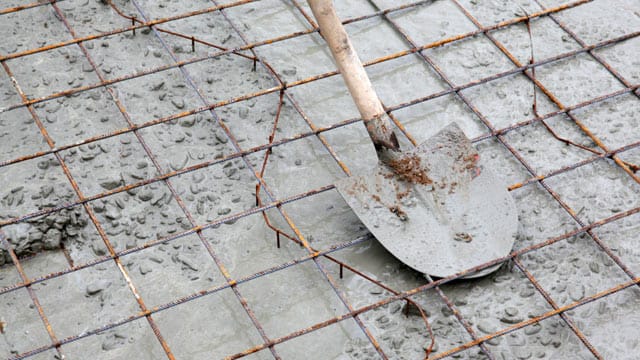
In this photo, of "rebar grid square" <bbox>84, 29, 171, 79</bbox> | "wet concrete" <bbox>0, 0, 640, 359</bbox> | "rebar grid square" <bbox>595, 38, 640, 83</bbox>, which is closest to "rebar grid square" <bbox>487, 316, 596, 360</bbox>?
"wet concrete" <bbox>0, 0, 640, 359</bbox>

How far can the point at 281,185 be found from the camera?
5047mm

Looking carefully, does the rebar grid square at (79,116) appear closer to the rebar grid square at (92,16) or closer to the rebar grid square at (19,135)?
the rebar grid square at (19,135)

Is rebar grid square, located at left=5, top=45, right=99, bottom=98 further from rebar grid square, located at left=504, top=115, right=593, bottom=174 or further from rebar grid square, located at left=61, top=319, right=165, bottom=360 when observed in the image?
rebar grid square, located at left=504, top=115, right=593, bottom=174

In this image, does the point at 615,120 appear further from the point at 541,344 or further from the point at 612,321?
the point at 541,344

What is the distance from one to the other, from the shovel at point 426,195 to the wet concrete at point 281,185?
0.14m

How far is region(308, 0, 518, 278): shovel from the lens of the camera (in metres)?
4.59

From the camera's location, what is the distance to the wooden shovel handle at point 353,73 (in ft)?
15.2

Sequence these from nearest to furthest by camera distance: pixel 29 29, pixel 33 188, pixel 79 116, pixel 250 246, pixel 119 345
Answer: pixel 119 345, pixel 250 246, pixel 33 188, pixel 79 116, pixel 29 29

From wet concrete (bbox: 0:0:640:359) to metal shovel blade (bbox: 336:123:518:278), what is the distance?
138 mm

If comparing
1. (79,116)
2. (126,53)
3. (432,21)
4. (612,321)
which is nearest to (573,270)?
(612,321)

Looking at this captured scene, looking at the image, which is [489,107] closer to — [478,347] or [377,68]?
[377,68]

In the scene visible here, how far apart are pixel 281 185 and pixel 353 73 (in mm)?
672

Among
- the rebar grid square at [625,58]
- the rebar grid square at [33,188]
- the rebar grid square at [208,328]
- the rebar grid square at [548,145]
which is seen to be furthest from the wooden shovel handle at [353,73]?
the rebar grid square at [625,58]

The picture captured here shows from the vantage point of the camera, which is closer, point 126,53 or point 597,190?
point 597,190
